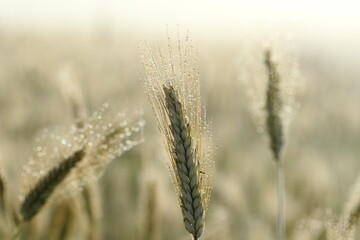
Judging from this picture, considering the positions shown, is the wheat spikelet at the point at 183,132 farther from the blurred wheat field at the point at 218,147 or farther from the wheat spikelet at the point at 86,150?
the wheat spikelet at the point at 86,150

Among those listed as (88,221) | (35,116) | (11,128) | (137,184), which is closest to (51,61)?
(35,116)

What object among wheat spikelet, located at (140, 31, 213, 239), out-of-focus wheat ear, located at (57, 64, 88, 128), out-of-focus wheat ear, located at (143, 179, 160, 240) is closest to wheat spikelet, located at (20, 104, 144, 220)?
wheat spikelet, located at (140, 31, 213, 239)

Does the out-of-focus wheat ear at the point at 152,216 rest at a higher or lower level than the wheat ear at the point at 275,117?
lower

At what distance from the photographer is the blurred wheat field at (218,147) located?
6.98 ft

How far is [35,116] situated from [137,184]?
2.13m

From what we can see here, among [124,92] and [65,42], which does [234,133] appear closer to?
[124,92]

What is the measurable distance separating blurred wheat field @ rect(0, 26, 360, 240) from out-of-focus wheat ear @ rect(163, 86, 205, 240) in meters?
0.07

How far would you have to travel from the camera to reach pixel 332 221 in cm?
125

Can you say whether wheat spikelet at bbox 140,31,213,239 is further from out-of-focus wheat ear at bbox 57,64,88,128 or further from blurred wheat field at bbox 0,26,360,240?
out-of-focus wheat ear at bbox 57,64,88,128

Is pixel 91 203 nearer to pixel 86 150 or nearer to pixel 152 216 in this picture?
pixel 152 216

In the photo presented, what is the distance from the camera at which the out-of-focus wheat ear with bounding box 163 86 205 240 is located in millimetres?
984

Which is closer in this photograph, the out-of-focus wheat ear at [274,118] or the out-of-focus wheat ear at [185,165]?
the out-of-focus wheat ear at [185,165]

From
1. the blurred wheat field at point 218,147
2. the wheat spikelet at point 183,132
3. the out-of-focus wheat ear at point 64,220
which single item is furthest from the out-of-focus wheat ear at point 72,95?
the wheat spikelet at point 183,132

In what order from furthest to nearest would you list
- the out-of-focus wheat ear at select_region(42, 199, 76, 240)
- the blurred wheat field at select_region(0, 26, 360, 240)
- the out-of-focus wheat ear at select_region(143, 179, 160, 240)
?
the blurred wheat field at select_region(0, 26, 360, 240)
the out-of-focus wheat ear at select_region(143, 179, 160, 240)
the out-of-focus wheat ear at select_region(42, 199, 76, 240)
